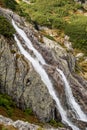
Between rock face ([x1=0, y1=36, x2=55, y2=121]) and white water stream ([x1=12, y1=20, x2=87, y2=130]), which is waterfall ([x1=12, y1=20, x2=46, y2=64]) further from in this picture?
rock face ([x1=0, y1=36, x2=55, y2=121])

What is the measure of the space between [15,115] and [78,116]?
19.5 metres

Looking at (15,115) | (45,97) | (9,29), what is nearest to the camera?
(15,115)

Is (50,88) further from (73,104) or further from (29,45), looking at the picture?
(29,45)

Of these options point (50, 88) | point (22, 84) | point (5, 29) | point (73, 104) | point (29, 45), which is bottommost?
point (73, 104)

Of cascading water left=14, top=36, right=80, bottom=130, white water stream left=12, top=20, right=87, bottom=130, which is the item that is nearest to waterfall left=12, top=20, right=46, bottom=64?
white water stream left=12, top=20, right=87, bottom=130

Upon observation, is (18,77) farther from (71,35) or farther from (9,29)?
(71,35)

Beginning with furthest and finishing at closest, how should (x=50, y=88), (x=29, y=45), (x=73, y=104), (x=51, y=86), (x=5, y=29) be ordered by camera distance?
1. (x=29, y=45)
2. (x=73, y=104)
3. (x=51, y=86)
4. (x=50, y=88)
5. (x=5, y=29)

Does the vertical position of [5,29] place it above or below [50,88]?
above

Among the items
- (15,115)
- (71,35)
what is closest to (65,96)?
(15,115)

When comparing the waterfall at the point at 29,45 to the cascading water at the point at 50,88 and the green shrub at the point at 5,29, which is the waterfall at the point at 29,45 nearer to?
the cascading water at the point at 50,88

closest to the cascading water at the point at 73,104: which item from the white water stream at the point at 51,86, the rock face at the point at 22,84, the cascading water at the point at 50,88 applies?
the white water stream at the point at 51,86

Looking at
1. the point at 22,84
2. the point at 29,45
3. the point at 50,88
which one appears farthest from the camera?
the point at 29,45

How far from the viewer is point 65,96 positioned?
63344 millimetres

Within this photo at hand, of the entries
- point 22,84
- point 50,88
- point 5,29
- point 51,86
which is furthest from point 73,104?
point 5,29
